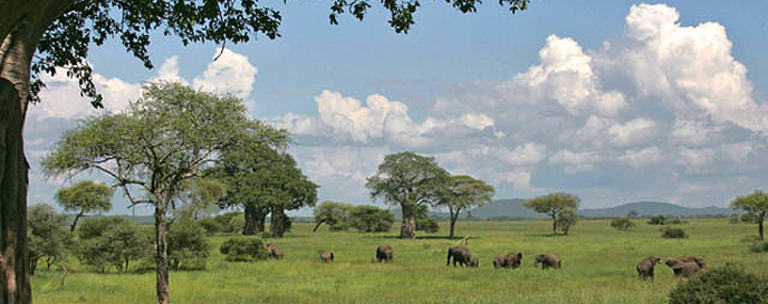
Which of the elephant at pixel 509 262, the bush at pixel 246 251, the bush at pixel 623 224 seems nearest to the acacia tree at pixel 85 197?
the bush at pixel 246 251

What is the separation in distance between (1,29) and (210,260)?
31.5 meters

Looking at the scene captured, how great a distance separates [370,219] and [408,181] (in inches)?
906

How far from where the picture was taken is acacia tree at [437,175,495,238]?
249 ft

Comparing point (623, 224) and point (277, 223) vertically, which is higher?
point (277, 223)

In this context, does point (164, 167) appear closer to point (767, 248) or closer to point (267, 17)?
point (267, 17)

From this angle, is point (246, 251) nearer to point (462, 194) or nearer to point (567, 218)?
point (462, 194)

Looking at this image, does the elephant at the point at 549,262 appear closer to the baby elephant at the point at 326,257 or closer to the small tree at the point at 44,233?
the baby elephant at the point at 326,257

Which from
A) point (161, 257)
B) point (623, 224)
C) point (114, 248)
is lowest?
point (623, 224)

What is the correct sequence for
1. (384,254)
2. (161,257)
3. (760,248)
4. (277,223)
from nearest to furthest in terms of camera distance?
(161,257) < (384,254) < (760,248) < (277,223)

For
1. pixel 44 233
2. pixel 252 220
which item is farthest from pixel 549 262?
pixel 252 220

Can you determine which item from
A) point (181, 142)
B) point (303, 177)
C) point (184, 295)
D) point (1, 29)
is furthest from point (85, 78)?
point (303, 177)

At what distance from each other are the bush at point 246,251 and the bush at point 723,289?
27.7 metres

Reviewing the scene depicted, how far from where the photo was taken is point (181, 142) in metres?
18.7

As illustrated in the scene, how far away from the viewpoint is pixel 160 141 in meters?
18.5
